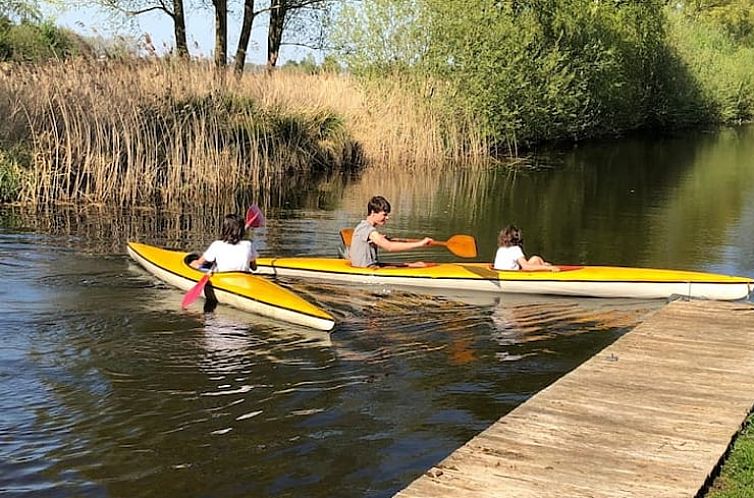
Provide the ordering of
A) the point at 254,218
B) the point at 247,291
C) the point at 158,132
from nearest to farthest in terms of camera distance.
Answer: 1. the point at 247,291
2. the point at 254,218
3. the point at 158,132

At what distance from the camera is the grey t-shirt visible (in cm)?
941

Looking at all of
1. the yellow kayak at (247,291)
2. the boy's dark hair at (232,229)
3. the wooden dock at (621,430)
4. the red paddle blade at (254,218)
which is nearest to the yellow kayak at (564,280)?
the red paddle blade at (254,218)

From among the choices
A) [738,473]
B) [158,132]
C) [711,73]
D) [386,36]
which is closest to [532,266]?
[738,473]

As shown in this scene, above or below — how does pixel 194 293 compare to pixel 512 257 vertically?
below

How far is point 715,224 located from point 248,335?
9354 mm

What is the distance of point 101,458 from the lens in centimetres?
511

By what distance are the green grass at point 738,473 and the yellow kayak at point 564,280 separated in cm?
407

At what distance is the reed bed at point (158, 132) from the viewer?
1359 cm

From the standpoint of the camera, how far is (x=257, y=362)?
6879 millimetres

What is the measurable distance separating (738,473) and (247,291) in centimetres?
479

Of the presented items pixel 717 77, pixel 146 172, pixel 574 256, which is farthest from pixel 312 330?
pixel 717 77

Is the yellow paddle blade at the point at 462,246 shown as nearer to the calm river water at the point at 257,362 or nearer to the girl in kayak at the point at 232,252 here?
the calm river water at the point at 257,362

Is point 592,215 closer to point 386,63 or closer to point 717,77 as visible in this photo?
point 386,63

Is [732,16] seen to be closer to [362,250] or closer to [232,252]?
[362,250]
